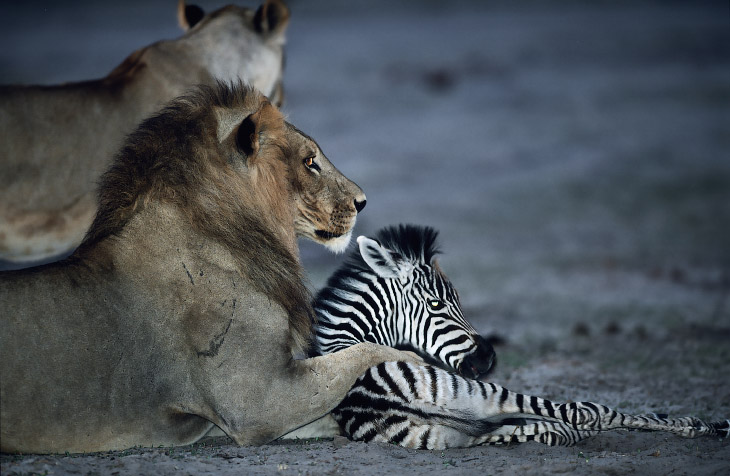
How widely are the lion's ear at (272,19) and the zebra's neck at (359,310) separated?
3387 millimetres

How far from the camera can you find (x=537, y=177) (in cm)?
1777

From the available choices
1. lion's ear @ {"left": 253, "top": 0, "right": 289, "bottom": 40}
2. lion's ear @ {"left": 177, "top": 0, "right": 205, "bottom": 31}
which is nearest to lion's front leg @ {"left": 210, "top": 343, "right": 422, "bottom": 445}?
lion's ear @ {"left": 253, "top": 0, "right": 289, "bottom": 40}

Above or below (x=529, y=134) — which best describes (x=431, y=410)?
below

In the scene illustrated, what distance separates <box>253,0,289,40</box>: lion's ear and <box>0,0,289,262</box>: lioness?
76 centimetres

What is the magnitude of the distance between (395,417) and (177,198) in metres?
1.58

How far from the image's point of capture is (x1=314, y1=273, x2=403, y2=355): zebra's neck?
5270 millimetres

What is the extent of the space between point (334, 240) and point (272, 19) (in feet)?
11.9

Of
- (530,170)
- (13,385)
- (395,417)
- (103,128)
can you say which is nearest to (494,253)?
(530,170)

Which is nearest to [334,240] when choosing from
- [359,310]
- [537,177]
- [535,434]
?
[359,310]

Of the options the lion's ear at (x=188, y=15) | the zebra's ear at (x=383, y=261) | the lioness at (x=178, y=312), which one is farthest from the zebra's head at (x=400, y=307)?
the lion's ear at (x=188, y=15)

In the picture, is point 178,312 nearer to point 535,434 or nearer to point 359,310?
point 359,310

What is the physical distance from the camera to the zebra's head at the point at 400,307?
203 inches

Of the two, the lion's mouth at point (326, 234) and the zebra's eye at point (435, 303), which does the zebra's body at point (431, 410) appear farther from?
the lion's mouth at point (326, 234)

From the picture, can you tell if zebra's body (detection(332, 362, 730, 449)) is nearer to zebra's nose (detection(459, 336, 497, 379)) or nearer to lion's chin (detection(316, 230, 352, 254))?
zebra's nose (detection(459, 336, 497, 379))
